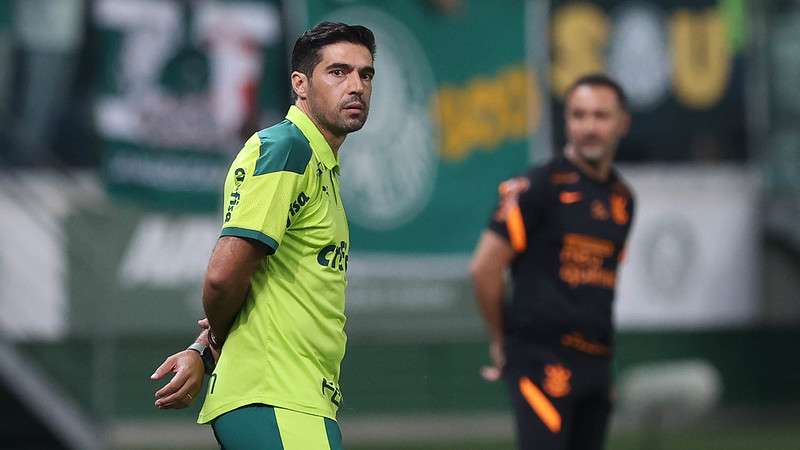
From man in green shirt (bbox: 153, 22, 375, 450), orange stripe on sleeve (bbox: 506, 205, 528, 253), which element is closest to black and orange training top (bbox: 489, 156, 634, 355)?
orange stripe on sleeve (bbox: 506, 205, 528, 253)

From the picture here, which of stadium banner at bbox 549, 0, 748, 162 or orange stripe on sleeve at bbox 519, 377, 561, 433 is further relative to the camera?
stadium banner at bbox 549, 0, 748, 162

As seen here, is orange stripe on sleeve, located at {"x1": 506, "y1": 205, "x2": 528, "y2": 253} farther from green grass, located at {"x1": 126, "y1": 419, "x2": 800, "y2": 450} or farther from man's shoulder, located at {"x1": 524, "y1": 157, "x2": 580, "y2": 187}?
green grass, located at {"x1": 126, "y1": 419, "x2": 800, "y2": 450}

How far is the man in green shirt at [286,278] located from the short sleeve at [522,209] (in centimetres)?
261

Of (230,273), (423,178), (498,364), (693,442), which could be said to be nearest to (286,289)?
(230,273)

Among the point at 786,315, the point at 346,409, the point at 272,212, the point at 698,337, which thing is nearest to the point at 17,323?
the point at 346,409

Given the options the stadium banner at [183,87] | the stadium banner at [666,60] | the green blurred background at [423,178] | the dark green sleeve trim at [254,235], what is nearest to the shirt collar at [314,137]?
the dark green sleeve trim at [254,235]

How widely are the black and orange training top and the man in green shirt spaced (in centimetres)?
257

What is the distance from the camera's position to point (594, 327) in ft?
24.6

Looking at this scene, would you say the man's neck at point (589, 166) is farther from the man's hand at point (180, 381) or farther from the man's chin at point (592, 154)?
the man's hand at point (180, 381)

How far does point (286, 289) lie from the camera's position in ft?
16.1

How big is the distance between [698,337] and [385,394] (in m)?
3.70

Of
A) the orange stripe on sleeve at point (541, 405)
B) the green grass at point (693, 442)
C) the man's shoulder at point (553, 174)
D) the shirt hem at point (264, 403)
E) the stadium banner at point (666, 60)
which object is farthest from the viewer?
the stadium banner at point (666, 60)

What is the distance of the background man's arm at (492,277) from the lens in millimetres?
7660

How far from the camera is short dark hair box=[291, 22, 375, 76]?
5.03 m
